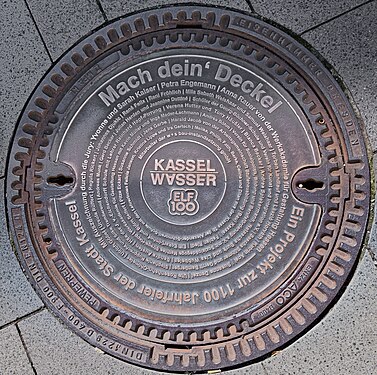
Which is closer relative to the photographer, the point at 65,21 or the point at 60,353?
the point at 60,353

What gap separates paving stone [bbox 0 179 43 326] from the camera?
194 centimetres

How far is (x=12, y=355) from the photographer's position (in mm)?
1933

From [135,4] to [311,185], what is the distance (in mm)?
929

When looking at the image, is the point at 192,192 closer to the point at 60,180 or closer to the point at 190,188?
the point at 190,188

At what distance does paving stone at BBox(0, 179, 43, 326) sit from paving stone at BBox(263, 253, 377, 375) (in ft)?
2.83

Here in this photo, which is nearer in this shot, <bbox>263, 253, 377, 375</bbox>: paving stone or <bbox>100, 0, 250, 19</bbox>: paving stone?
<bbox>263, 253, 377, 375</bbox>: paving stone

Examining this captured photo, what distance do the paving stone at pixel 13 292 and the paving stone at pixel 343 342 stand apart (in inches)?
34.0

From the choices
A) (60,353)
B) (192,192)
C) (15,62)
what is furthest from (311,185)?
(15,62)

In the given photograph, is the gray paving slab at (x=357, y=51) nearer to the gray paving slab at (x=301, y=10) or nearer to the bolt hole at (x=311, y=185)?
the gray paving slab at (x=301, y=10)

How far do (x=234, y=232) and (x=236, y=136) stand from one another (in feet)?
1.12

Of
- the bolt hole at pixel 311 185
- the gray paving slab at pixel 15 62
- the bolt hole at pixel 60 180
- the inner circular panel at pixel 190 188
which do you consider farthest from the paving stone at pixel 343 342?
the gray paving slab at pixel 15 62

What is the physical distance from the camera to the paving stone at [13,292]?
6.38 ft

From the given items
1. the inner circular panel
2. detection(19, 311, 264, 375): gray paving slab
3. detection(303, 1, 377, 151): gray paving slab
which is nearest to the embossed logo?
the inner circular panel

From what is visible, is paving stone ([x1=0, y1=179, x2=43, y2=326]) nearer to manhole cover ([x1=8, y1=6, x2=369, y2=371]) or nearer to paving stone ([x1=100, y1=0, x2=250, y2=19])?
manhole cover ([x1=8, y1=6, x2=369, y2=371])
